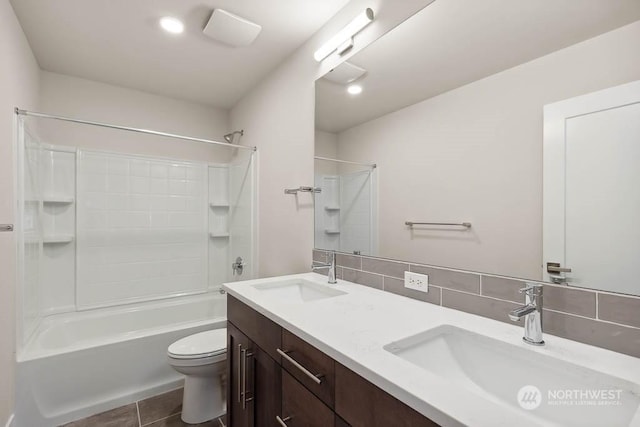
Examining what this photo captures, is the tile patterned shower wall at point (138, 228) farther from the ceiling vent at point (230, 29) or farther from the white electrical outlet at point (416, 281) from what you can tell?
the white electrical outlet at point (416, 281)

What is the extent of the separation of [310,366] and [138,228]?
2577 millimetres

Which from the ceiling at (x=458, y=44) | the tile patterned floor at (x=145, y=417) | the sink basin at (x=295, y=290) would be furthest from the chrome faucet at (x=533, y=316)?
the tile patterned floor at (x=145, y=417)

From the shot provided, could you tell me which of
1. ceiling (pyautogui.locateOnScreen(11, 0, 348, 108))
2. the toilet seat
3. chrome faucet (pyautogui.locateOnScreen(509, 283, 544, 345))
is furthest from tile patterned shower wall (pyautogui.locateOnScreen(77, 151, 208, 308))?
chrome faucet (pyautogui.locateOnScreen(509, 283, 544, 345))

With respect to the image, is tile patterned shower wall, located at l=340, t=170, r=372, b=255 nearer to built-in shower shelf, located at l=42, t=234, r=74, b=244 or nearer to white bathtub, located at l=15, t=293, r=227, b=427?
white bathtub, located at l=15, t=293, r=227, b=427

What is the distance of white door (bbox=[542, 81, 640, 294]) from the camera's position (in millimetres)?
750

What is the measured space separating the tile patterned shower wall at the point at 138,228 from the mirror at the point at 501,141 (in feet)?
6.80

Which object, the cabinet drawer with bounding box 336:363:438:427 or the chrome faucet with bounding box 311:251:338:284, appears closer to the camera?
the cabinet drawer with bounding box 336:363:438:427

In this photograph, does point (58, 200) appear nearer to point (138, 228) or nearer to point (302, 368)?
point (138, 228)

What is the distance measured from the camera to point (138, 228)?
276 centimetres

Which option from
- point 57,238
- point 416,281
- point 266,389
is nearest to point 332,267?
point 416,281

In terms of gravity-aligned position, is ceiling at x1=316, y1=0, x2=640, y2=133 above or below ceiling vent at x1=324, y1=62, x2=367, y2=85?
below

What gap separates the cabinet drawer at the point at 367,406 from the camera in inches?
22.8

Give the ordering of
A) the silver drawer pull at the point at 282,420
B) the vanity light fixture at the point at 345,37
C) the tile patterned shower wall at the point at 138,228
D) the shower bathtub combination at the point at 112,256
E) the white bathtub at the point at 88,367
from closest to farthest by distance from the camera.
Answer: the silver drawer pull at the point at 282,420 → the vanity light fixture at the point at 345,37 → the white bathtub at the point at 88,367 → the shower bathtub combination at the point at 112,256 → the tile patterned shower wall at the point at 138,228

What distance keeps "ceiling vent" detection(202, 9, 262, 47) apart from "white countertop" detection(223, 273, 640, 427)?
1588 mm
